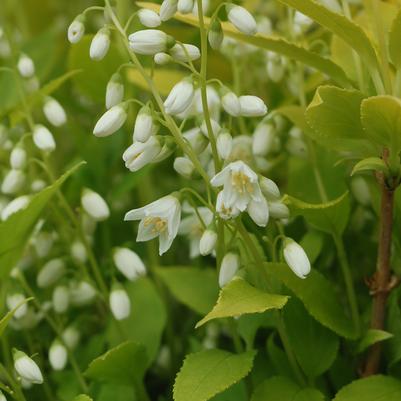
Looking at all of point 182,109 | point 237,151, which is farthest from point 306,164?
point 182,109

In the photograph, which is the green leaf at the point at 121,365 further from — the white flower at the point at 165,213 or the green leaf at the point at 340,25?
the green leaf at the point at 340,25

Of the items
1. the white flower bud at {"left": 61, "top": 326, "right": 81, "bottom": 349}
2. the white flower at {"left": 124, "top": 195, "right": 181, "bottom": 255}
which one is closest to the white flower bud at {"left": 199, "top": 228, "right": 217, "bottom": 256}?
the white flower at {"left": 124, "top": 195, "right": 181, "bottom": 255}

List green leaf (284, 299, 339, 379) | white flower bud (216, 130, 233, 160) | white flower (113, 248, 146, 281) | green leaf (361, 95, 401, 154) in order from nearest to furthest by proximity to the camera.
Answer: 1. green leaf (361, 95, 401, 154)
2. white flower bud (216, 130, 233, 160)
3. green leaf (284, 299, 339, 379)
4. white flower (113, 248, 146, 281)

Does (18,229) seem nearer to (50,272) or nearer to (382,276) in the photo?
(50,272)

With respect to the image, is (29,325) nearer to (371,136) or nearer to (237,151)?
(237,151)

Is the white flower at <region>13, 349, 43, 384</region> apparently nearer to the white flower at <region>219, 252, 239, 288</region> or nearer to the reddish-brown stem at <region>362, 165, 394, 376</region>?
the white flower at <region>219, 252, 239, 288</region>

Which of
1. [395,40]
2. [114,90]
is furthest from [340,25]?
[114,90]
